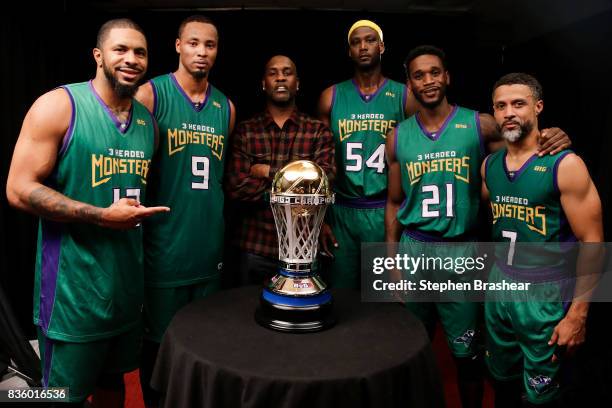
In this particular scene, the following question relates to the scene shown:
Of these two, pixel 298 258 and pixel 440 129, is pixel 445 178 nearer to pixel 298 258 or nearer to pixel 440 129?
pixel 440 129

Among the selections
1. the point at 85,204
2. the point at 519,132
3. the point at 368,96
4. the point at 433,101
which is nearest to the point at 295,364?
the point at 85,204

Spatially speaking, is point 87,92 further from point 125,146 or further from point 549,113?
point 549,113

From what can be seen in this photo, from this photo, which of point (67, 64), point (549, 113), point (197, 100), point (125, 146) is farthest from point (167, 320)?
point (549, 113)

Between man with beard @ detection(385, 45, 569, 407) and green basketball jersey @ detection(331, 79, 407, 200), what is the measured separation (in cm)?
18

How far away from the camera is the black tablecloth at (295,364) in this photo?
3.70ft

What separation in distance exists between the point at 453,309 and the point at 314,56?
2.17 m

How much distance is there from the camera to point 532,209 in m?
1.89

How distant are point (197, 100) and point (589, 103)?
2311 mm

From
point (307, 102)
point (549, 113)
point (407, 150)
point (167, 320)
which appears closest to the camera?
point (167, 320)

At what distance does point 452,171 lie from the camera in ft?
7.48

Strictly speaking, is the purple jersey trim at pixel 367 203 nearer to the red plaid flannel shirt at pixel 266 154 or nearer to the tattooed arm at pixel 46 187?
the red plaid flannel shirt at pixel 266 154

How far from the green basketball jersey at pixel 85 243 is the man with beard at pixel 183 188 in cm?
31

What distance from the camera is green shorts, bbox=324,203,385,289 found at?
255cm

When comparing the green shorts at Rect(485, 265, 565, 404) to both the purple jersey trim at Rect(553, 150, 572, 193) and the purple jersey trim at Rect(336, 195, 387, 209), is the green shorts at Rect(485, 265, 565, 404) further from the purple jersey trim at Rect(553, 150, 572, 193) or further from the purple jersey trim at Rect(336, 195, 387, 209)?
the purple jersey trim at Rect(336, 195, 387, 209)
